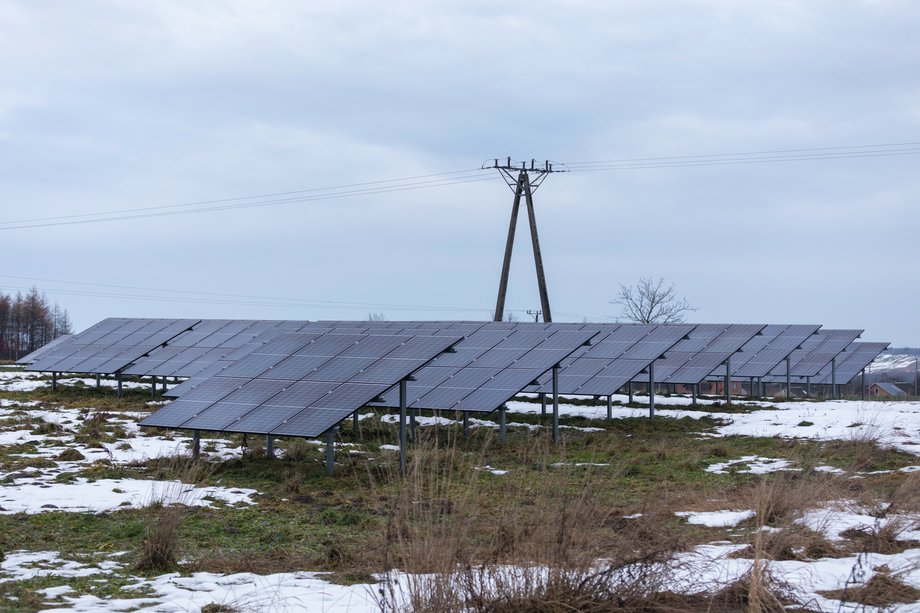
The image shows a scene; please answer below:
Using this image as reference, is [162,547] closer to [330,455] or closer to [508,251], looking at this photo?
[330,455]

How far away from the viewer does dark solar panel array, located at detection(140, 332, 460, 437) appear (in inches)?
586

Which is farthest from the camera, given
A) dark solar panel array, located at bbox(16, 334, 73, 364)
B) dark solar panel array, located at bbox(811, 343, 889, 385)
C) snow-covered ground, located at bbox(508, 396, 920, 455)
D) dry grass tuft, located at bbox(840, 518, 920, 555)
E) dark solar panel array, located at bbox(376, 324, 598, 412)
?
dark solar panel array, located at bbox(811, 343, 889, 385)

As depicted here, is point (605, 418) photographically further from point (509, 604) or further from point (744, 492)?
point (509, 604)

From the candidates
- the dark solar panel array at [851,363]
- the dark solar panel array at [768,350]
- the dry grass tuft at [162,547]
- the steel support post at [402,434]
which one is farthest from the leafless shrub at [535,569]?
the dark solar panel array at [851,363]

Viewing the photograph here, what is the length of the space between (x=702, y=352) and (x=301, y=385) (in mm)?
17323

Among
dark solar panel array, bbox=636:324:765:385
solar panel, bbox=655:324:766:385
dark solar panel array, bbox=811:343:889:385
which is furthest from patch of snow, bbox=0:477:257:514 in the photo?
dark solar panel array, bbox=811:343:889:385

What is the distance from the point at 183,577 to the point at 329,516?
3480 mm

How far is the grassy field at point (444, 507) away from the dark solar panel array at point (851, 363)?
24.3 m

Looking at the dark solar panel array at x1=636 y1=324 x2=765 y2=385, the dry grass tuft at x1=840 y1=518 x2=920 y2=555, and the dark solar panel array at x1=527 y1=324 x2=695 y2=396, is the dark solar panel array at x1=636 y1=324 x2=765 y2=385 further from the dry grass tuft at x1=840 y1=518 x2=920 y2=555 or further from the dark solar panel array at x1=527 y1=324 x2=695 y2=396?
the dry grass tuft at x1=840 y1=518 x2=920 y2=555

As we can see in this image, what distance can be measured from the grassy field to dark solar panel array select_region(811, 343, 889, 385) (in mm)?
24281

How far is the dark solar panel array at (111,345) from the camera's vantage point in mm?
29797

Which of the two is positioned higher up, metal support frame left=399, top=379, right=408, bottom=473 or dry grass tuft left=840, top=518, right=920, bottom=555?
metal support frame left=399, top=379, right=408, bottom=473

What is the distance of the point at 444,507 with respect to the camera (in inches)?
255

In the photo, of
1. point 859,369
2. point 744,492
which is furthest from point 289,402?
point 859,369
